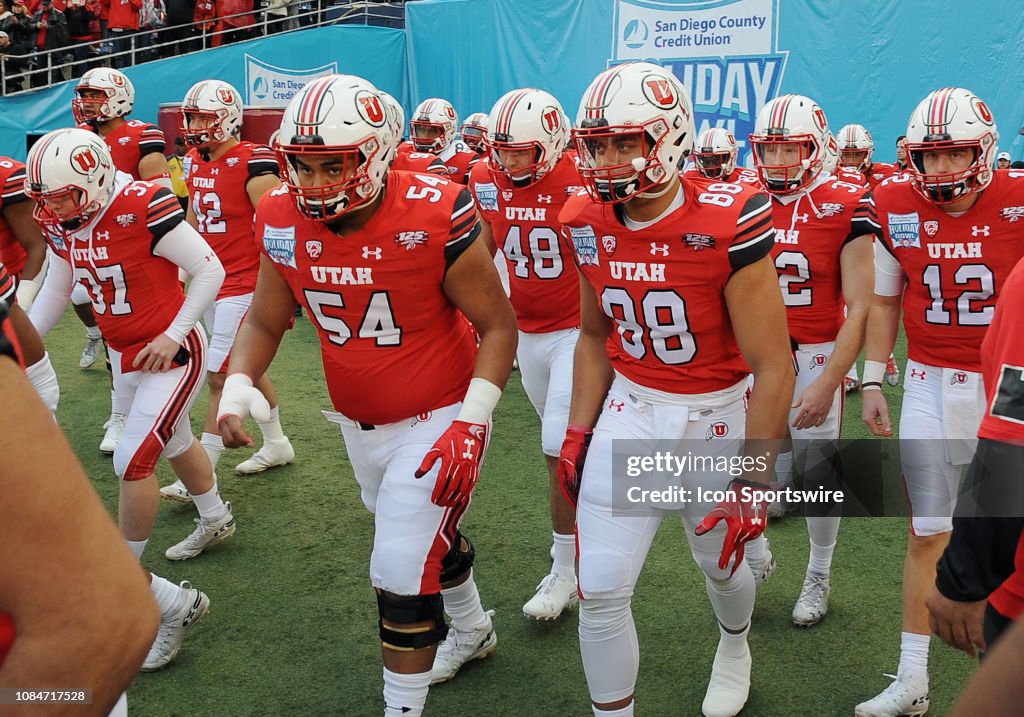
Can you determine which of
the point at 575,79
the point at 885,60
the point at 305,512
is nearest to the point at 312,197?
the point at 305,512

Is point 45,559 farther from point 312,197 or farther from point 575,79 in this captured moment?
point 575,79

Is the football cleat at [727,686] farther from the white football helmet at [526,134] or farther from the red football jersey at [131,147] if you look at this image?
the red football jersey at [131,147]

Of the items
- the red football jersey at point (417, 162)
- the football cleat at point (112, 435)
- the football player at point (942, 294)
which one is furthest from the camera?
the red football jersey at point (417, 162)

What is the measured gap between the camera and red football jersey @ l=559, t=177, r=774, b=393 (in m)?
2.83

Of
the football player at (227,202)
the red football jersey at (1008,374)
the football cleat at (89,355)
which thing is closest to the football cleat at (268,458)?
the football player at (227,202)

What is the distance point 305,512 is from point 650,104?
329cm

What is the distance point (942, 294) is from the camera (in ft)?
11.9

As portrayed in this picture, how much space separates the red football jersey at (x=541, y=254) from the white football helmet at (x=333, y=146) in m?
1.50

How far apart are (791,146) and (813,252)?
0.52 metres

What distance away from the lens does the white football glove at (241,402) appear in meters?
3.04

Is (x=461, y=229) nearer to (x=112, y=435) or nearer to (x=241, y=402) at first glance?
(x=241, y=402)

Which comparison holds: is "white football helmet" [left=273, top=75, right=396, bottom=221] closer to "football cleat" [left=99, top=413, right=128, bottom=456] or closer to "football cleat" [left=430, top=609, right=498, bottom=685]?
"football cleat" [left=430, top=609, right=498, bottom=685]

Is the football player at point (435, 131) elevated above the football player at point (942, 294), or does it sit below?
below

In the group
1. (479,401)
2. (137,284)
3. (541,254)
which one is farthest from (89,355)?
(479,401)
